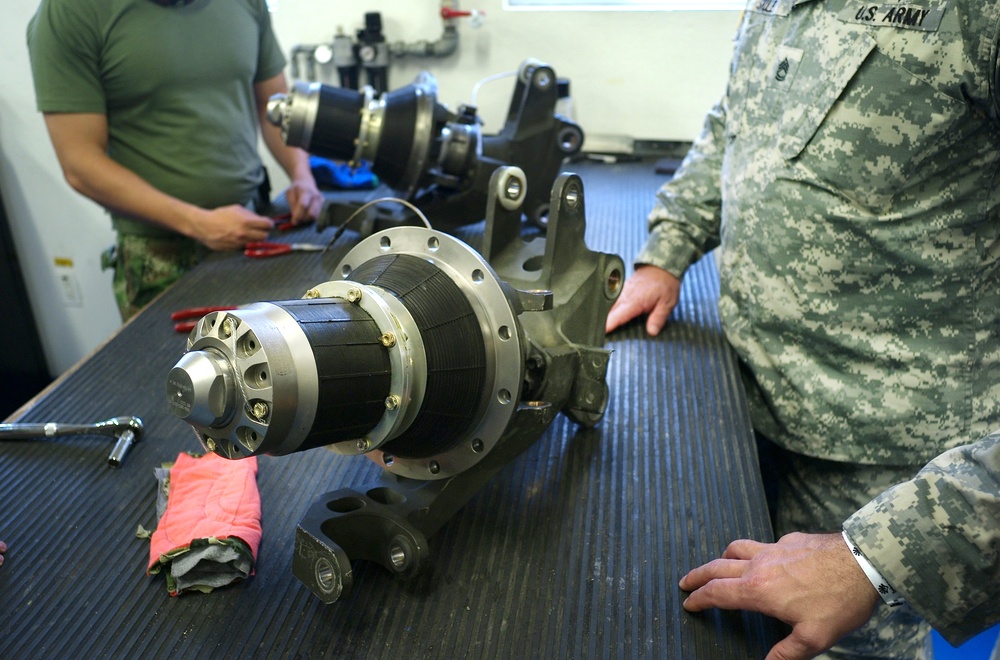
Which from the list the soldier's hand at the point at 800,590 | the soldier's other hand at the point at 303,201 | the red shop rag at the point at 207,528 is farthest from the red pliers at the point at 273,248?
the soldier's hand at the point at 800,590

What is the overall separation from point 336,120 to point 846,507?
3.69 ft

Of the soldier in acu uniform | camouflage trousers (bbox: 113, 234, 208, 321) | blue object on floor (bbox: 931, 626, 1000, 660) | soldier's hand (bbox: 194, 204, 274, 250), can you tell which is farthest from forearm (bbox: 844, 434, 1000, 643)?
camouflage trousers (bbox: 113, 234, 208, 321)

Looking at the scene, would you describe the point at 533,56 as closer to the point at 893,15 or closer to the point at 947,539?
the point at 893,15

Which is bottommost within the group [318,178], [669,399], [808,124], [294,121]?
[318,178]

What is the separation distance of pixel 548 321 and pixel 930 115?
51cm

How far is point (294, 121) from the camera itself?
1472 millimetres

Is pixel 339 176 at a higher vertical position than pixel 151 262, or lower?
higher

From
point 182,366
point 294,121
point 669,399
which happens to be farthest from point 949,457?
point 294,121

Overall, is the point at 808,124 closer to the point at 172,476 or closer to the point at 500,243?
the point at 500,243

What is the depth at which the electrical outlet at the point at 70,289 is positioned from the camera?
2686 millimetres

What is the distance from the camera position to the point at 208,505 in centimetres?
84

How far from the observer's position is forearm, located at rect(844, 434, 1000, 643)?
652mm

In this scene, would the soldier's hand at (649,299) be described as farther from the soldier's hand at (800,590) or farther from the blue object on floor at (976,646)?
the blue object on floor at (976,646)

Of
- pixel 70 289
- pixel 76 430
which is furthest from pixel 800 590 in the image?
pixel 70 289
